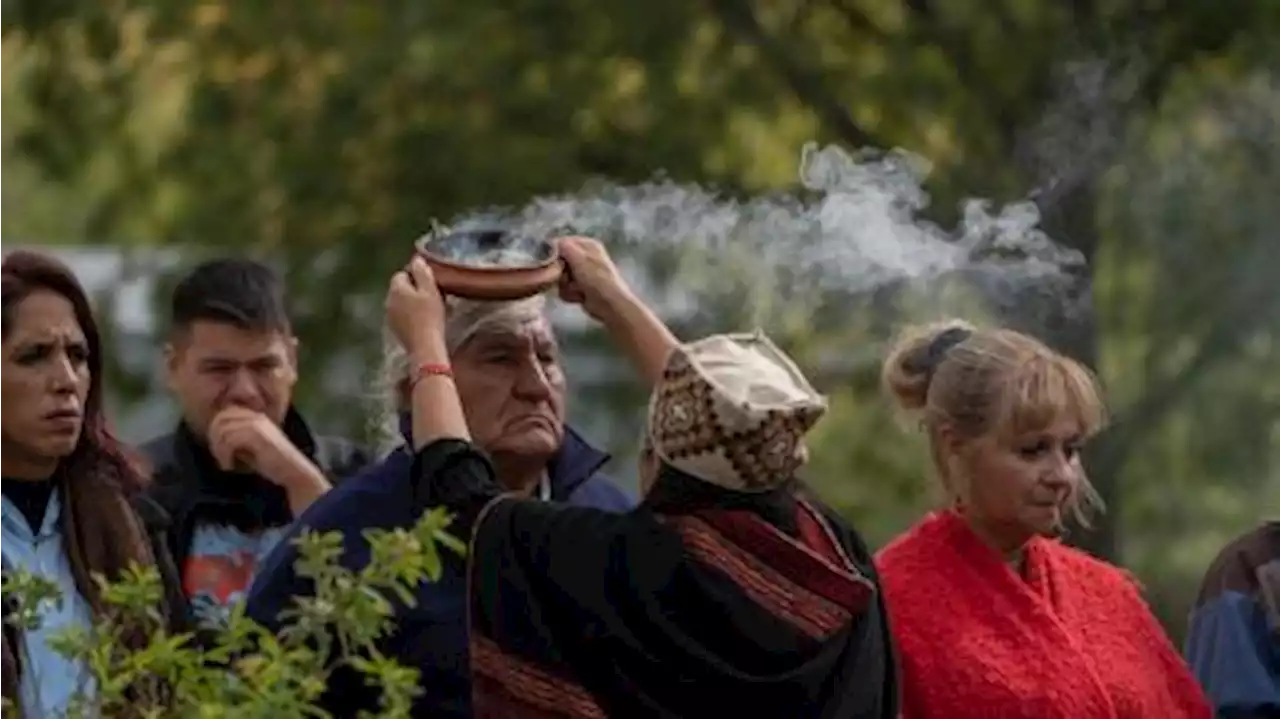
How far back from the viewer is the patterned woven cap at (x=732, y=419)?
545 cm

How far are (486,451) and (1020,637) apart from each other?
2.93 feet

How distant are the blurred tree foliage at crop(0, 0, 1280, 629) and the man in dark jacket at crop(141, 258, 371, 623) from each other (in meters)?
3.39

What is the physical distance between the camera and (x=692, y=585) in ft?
17.9

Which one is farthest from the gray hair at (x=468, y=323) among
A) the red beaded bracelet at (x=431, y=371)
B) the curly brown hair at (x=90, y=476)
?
the curly brown hair at (x=90, y=476)

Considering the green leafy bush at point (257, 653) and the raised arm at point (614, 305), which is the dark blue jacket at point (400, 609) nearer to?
the raised arm at point (614, 305)

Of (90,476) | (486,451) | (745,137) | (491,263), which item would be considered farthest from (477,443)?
(745,137)

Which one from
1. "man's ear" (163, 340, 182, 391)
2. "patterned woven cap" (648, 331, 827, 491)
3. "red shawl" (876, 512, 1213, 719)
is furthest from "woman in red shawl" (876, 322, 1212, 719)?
"man's ear" (163, 340, 182, 391)

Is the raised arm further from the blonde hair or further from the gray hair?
the blonde hair

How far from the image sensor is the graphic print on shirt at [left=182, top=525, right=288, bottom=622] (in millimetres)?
6922

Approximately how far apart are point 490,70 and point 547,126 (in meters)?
0.25

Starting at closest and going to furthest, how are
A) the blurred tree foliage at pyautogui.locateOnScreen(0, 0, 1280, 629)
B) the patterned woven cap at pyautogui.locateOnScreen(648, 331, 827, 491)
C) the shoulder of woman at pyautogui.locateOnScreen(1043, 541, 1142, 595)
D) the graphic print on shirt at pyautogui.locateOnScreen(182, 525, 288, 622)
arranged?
the patterned woven cap at pyautogui.locateOnScreen(648, 331, 827, 491) < the shoulder of woman at pyautogui.locateOnScreen(1043, 541, 1142, 595) < the graphic print on shirt at pyautogui.locateOnScreen(182, 525, 288, 622) < the blurred tree foliage at pyautogui.locateOnScreen(0, 0, 1280, 629)

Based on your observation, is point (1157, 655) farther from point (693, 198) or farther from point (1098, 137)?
point (1098, 137)

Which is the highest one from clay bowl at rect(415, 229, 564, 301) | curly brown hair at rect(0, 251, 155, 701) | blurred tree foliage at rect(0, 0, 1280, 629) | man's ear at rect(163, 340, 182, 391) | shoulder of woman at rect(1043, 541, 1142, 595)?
clay bowl at rect(415, 229, 564, 301)

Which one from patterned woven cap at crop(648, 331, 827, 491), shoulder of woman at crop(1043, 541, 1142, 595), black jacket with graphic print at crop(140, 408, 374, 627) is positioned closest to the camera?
patterned woven cap at crop(648, 331, 827, 491)
